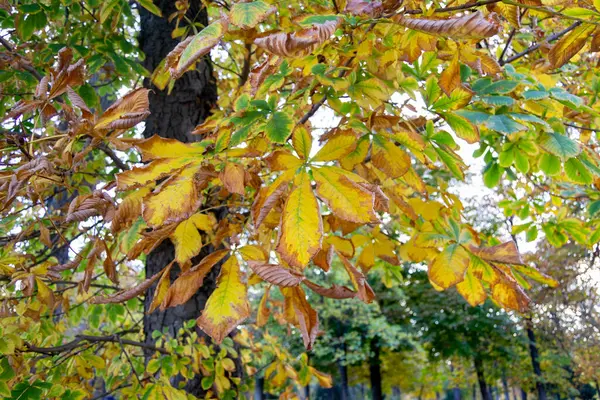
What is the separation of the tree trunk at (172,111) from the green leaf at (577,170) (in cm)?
172

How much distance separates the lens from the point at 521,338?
47.7ft

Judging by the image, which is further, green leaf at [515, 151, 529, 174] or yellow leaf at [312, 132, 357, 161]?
green leaf at [515, 151, 529, 174]

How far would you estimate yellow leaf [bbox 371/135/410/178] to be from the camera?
1.12m

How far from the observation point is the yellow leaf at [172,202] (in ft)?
2.61

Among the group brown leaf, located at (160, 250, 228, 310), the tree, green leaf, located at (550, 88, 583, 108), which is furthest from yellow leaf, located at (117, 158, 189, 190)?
green leaf, located at (550, 88, 583, 108)

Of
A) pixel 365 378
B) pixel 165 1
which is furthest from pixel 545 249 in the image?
pixel 365 378

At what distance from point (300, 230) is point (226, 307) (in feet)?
0.77

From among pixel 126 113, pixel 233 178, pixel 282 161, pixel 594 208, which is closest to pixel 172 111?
pixel 126 113

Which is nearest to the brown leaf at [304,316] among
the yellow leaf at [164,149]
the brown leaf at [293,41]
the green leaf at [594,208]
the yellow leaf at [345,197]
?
the yellow leaf at [345,197]

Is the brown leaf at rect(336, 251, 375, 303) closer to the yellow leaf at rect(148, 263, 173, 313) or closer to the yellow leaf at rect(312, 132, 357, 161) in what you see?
the yellow leaf at rect(312, 132, 357, 161)

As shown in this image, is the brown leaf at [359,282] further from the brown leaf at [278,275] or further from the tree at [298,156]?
the brown leaf at [278,275]

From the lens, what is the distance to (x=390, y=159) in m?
1.12

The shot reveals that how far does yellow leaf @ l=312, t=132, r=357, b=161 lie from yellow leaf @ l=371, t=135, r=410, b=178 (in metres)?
0.15

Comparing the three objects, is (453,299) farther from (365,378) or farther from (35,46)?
(35,46)
